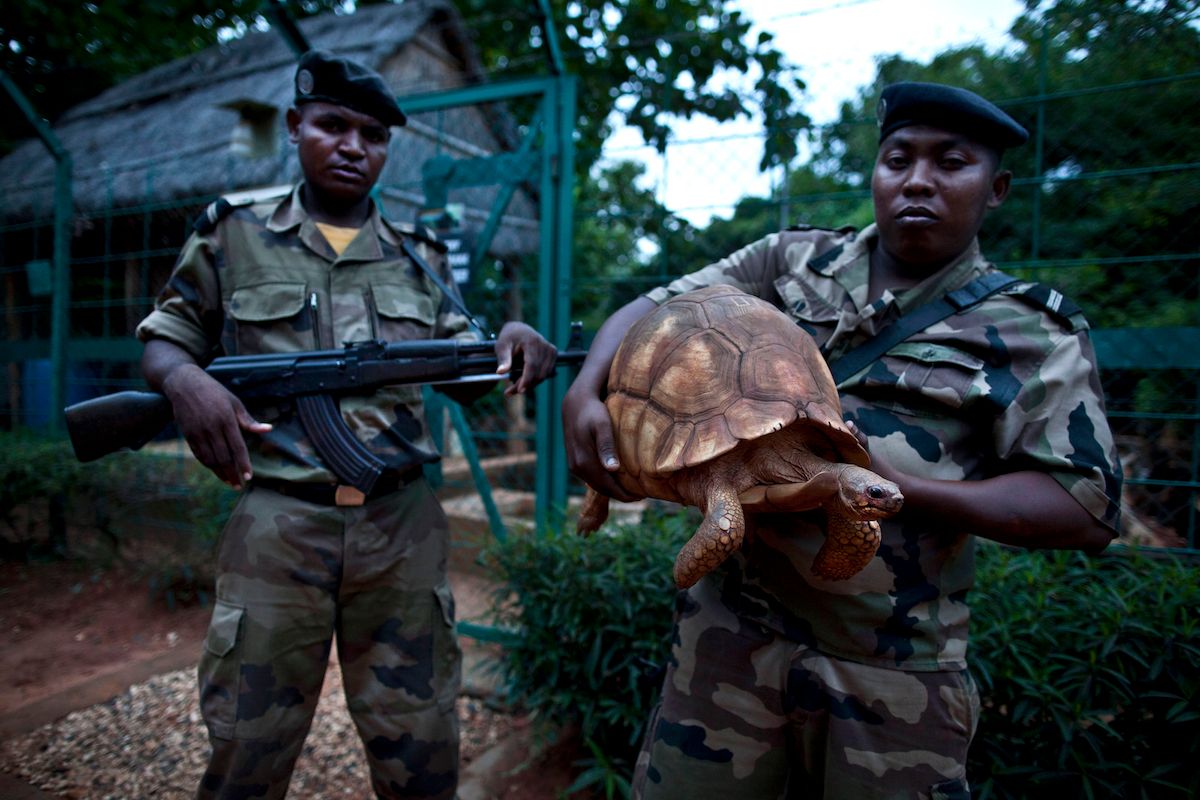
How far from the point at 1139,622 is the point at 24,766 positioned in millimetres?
4689

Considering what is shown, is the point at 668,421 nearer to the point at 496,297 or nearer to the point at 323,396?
the point at 323,396

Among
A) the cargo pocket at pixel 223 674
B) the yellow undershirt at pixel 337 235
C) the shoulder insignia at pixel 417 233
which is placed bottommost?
the cargo pocket at pixel 223 674

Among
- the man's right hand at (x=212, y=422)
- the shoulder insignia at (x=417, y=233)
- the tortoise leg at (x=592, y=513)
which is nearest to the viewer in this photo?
the tortoise leg at (x=592, y=513)

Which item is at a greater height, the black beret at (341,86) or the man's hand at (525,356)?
the black beret at (341,86)

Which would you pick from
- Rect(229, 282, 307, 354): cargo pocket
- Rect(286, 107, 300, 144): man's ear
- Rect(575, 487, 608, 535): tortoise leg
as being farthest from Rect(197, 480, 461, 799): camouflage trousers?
Rect(286, 107, 300, 144): man's ear

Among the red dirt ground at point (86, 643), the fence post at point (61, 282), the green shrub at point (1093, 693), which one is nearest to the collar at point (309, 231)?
the red dirt ground at point (86, 643)

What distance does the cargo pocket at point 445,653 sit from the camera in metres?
2.38

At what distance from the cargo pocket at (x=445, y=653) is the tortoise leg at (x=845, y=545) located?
1363 mm

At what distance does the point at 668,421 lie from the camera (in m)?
1.60

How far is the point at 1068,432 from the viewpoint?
1552 mm

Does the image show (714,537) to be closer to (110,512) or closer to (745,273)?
(745,273)

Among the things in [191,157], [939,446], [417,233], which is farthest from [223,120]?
[939,446]

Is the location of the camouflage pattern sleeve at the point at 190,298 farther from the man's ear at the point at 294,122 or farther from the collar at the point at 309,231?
the man's ear at the point at 294,122

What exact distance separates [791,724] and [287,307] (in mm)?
1929
